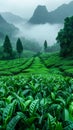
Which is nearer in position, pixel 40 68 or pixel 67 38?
pixel 40 68

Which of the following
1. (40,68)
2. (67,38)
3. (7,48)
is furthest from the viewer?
(7,48)

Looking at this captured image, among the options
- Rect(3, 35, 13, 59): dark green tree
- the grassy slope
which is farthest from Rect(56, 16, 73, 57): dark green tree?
Rect(3, 35, 13, 59): dark green tree

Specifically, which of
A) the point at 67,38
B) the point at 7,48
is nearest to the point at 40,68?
the point at 67,38

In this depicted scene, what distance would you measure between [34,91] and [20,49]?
95.7 meters

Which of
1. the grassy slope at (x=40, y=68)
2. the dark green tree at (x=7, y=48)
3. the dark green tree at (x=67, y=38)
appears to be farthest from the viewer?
the dark green tree at (x=7, y=48)

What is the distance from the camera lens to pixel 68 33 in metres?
65.8

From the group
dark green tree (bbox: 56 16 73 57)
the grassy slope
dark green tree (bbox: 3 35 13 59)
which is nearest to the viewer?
the grassy slope

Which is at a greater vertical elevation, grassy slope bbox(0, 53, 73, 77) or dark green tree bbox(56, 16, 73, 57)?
dark green tree bbox(56, 16, 73, 57)

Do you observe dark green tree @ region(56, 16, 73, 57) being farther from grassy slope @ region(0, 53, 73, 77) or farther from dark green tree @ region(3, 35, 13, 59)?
dark green tree @ region(3, 35, 13, 59)

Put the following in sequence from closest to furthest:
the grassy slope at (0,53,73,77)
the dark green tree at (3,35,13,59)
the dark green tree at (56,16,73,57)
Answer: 1. the grassy slope at (0,53,73,77)
2. the dark green tree at (56,16,73,57)
3. the dark green tree at (3,35,13,59)

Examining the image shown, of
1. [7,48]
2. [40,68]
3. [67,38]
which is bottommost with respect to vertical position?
[40,68]

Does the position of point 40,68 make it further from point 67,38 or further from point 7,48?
point 7,48

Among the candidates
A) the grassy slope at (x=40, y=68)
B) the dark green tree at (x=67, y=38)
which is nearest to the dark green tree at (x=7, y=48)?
the dark green tree at (x=67, y=38)

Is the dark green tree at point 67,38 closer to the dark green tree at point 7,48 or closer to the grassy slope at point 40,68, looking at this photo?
the grassy slope at point 40,68
